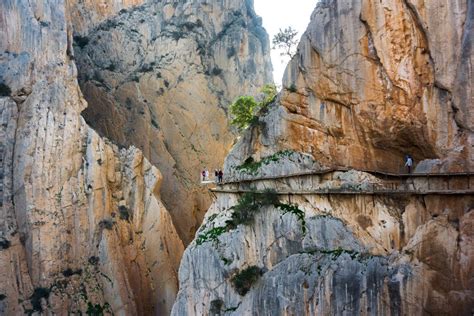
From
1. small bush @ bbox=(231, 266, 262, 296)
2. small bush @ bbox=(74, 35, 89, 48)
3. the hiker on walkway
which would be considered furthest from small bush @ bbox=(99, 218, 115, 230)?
the hiker on walkway

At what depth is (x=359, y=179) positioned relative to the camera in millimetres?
23016

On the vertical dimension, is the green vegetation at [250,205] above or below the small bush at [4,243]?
above

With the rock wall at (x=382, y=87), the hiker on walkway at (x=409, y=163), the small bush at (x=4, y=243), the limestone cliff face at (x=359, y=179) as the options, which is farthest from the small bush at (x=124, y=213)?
the hiker on walkway at (x=409, y=163)

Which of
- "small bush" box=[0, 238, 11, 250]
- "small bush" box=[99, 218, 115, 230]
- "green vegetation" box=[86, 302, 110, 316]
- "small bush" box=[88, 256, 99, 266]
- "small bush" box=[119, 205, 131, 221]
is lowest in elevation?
"green vegetation" box=[86, 302, 110, 316]

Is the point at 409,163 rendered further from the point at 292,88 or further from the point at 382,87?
the point at 292,88

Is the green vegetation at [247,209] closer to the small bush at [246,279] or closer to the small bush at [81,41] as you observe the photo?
the small bush at [246,279]

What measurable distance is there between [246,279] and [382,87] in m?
10.6

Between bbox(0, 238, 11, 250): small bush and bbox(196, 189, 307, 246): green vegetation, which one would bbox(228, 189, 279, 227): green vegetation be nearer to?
bbox(196, 189, 307, 246): green vegetation

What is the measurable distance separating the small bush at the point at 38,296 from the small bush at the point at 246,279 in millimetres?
15494

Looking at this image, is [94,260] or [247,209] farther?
[94,260]

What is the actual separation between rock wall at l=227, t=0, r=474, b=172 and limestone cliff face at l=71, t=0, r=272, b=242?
18564mm

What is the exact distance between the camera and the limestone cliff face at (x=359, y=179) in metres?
19.5

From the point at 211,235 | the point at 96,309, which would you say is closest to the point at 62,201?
the point at 96,309

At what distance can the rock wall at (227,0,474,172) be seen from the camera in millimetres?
20484
